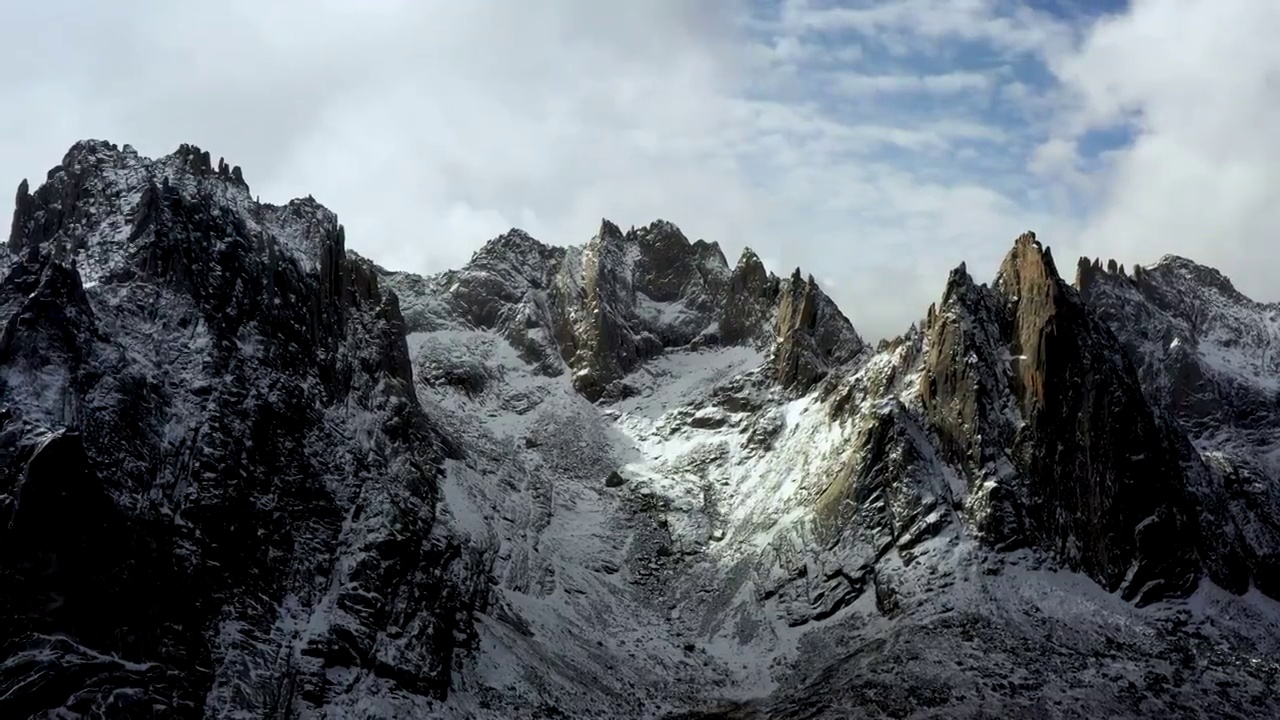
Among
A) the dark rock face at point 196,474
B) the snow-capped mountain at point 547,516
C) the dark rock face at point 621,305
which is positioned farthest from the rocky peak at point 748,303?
the dark rock face at point 196,474

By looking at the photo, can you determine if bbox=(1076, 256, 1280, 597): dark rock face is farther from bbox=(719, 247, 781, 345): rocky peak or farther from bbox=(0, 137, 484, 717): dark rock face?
bbox=(0, 137, 484, 717): dark rock face

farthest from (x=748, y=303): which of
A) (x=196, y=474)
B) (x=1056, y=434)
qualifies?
(x=196, y=474)

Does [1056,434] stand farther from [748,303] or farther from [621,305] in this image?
[621,305]

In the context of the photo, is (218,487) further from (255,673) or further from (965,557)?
(965,557)

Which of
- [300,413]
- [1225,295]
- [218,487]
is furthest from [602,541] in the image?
[1225,295]

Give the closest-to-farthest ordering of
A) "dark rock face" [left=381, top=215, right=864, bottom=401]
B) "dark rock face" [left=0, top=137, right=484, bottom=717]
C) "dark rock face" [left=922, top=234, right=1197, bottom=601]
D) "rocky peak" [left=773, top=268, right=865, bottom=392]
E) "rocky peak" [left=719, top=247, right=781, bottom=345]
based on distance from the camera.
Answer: "dark rock face" [left=0, top=137, right=484, bottom=717], "dark rock face" [left=922, top=234, right=1197, bottom=601], "rocky peak" [left=773, top=268, right=865, bottom=392], "dark rock face" [left=381, top=215, right=864, bottom=401], "rocky peak" [left=719, top=247, right=781, bottom=345]

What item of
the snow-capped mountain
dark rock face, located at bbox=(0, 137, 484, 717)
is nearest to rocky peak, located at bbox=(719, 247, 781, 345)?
the snow-capped mountain
